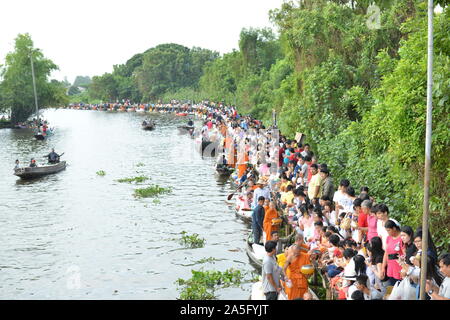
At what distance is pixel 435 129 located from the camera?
10742 mm

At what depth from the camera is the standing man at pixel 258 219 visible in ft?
44.9

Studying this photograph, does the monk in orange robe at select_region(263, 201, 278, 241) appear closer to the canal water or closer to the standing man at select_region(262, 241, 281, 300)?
the canal water

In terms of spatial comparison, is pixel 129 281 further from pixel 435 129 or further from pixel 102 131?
pixel 102 131

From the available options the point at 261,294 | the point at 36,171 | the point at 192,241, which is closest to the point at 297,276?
the point at 261,294

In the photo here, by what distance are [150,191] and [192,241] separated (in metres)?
7.80

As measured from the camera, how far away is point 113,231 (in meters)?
18.6

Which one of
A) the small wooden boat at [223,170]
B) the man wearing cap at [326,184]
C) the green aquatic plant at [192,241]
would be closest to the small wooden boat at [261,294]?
the man wearing cap at [326,184]

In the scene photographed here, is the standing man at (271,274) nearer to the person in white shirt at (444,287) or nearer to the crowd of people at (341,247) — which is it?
the crowd of people at (341,247)

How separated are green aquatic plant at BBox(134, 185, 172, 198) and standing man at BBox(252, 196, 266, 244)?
10562mm

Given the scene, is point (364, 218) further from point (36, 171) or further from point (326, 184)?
point (36, 171)

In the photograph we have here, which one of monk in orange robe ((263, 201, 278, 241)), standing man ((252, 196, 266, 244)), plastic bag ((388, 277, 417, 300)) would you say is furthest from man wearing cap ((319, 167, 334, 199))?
plastic bag ((388, 277, 417, 300))

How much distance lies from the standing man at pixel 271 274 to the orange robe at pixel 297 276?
21cm

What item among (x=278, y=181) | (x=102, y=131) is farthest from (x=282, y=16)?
(x=102, y=131)

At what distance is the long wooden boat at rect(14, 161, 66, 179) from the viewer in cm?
2803
